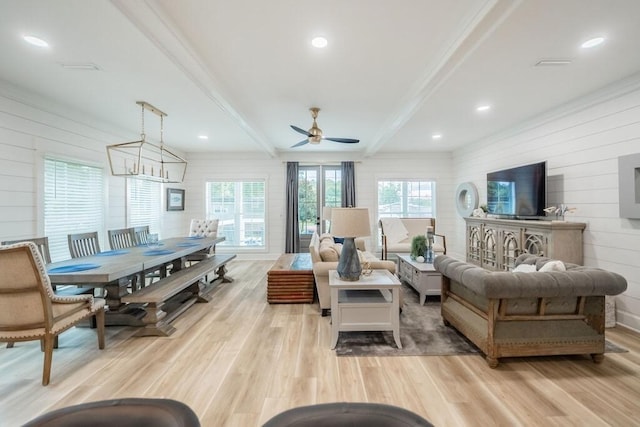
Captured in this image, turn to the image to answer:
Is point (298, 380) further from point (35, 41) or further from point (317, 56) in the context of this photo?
point (35, 41)

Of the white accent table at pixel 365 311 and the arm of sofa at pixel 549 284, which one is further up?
the arm of sofa at pixel 549 284

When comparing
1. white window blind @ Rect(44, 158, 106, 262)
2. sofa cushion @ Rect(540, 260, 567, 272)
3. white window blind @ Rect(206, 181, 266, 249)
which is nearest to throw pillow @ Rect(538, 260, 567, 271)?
sofa cushion @ Rect(540, 260, 567, 272)

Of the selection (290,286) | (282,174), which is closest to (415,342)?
(290,286)

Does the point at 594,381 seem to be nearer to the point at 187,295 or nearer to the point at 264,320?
the point at 264,320

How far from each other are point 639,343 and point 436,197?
15.8 ft

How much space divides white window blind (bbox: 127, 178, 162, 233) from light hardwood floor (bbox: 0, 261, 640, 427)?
2906 mm

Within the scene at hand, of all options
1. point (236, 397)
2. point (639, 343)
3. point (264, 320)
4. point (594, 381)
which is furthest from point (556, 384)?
point (264, 320)

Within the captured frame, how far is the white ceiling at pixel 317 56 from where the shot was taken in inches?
83.5

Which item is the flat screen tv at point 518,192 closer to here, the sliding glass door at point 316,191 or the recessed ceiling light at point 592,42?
the recessed ceiling light at point 592,42

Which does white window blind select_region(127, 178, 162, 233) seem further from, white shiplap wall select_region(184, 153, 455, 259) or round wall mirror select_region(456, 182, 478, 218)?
round wall mirror select_region(456, 182, 478, 218)

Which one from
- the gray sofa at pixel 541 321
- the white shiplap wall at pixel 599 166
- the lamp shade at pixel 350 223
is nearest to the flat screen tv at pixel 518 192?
the white shiplap wall at pixel 599 166

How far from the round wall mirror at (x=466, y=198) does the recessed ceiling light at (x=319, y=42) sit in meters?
4.87

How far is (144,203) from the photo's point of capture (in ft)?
19.0

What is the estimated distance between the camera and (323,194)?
741 cm
